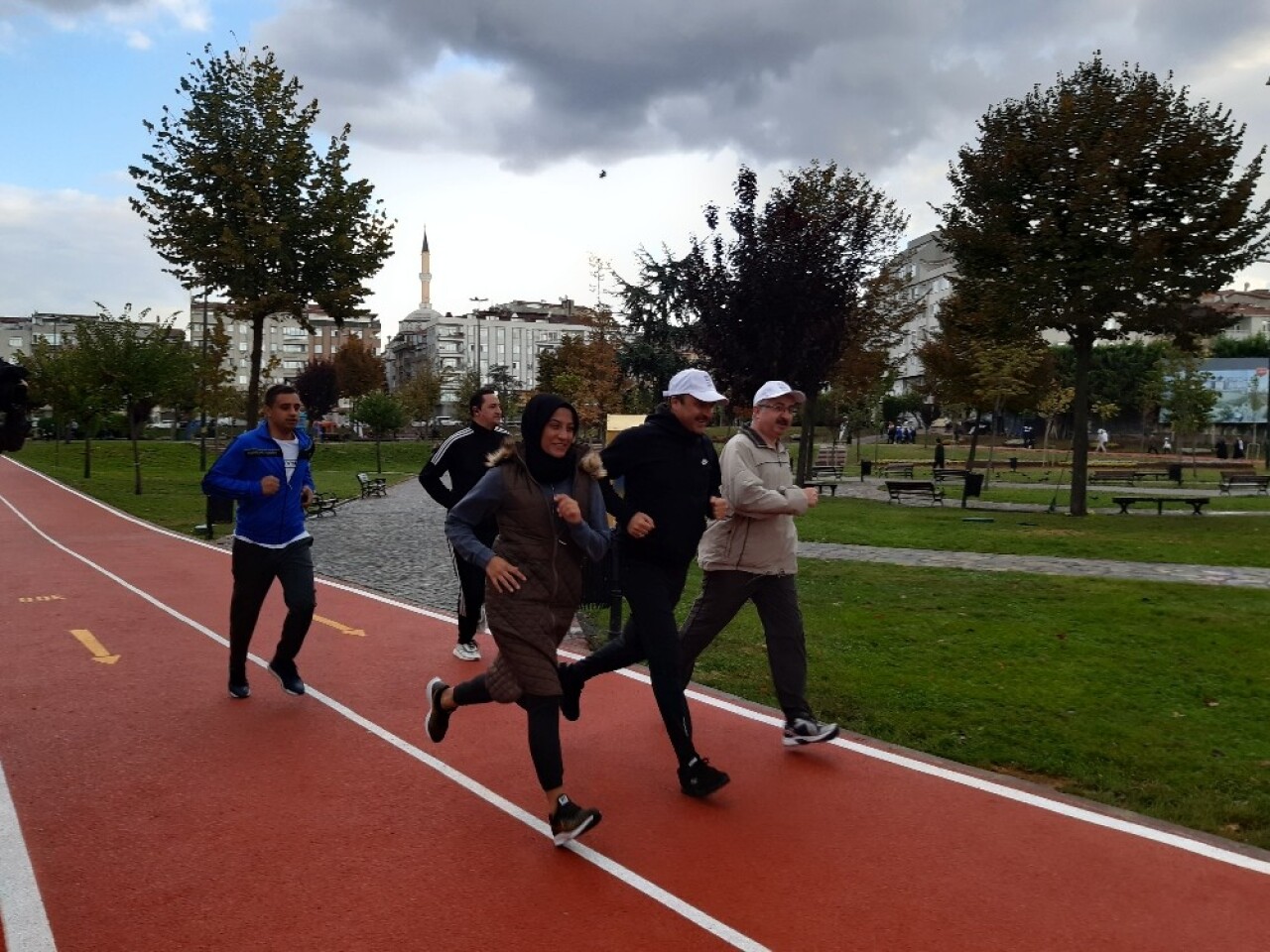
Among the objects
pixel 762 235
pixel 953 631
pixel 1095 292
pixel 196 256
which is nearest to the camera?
pixel 953 631

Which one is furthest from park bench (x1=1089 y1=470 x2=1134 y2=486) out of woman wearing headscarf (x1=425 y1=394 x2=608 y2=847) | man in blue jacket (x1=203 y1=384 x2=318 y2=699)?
woman wearing headscarf (x1=425 y1=394 x2=608 y2=847)

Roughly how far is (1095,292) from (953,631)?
14.0 meters

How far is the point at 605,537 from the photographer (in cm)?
458

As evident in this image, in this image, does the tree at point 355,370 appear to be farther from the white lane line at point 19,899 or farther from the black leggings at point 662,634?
the black leggings at point 662,634

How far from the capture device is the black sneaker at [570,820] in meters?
4.38

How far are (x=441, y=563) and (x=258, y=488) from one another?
813 centimetres

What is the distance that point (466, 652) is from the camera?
26.8ft

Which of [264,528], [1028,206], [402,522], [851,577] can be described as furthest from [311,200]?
[264,528]

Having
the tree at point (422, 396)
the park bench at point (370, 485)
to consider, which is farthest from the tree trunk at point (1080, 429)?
the tree at point (422, 396)

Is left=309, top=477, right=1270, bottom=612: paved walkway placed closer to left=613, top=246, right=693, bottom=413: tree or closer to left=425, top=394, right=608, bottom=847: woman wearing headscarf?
left=425, top=394, right=608, bottom=847: woman wearing headscarf

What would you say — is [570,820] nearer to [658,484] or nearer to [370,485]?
[658,484]

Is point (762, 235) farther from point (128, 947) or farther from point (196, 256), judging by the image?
point (128, 947)

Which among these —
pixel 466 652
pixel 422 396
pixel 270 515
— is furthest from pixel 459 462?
pixel 422 396

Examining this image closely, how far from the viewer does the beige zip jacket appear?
5281 millimetres
